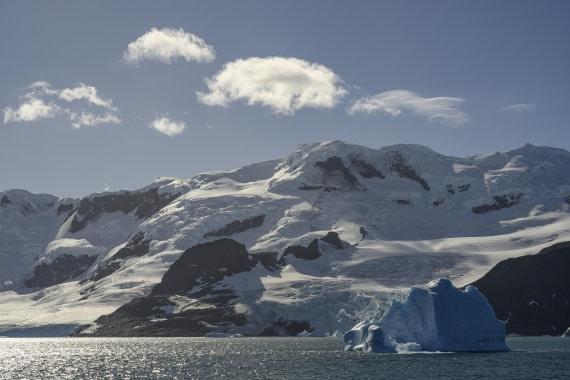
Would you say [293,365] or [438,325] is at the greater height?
[438,325]

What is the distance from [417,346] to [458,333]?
25.2 ft

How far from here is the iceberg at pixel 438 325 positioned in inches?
4943

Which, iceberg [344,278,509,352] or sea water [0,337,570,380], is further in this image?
iceberg [344,278,509,352]

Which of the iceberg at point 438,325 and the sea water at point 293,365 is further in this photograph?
the iceberg at point 438,325

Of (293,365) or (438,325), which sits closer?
(293,365)

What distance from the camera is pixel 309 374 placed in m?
93.4

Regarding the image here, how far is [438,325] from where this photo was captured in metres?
126

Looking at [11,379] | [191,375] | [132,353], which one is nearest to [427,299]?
[191,375]

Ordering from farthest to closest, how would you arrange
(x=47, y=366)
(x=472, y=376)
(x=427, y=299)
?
(x=427, y=299)
(x=47, y=366)
(x=472, y=376)

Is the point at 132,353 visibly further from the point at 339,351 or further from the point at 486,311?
the point at 486,311

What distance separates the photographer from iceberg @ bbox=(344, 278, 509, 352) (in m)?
126

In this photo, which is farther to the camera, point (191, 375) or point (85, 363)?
point (85, 363)

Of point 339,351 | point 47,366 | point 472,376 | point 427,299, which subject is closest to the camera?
point 472,376

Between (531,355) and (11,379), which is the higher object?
(11,379)
